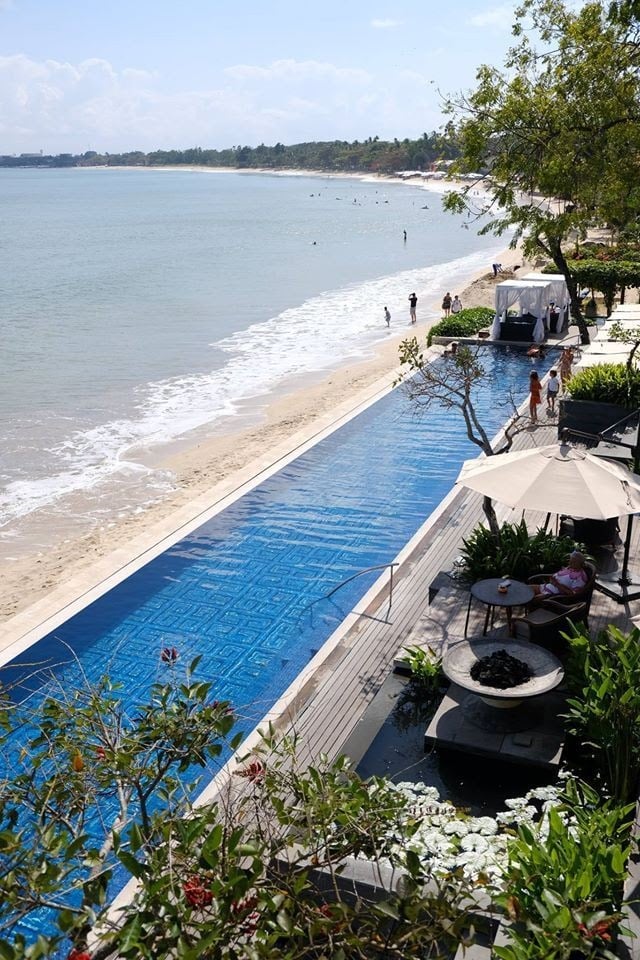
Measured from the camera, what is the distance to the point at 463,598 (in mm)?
9555

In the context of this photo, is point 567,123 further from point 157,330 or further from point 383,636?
point 157,330

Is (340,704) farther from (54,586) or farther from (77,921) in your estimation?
(54,586)

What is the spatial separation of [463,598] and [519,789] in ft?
10.4

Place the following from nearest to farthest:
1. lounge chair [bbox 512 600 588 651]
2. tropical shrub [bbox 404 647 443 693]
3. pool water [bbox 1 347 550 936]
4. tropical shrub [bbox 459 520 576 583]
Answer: lounge chair [bbox 512 600 588 651], tropical shrub [bbox 404 647 443 693], tropical shrub [bbox 459 520 576 583], pool water [bbox 1 347 550 936]

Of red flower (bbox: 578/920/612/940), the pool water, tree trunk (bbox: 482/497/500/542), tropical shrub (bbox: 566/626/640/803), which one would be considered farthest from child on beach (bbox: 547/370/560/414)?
red flower (bbox: 578/920/612/940)

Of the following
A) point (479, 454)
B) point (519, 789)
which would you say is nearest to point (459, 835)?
point (519, 789)

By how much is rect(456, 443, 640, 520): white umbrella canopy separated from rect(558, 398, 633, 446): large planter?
6.83m

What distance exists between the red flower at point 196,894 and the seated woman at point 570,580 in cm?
607

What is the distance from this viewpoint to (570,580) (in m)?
8.29

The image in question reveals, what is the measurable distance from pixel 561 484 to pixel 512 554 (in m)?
1.72

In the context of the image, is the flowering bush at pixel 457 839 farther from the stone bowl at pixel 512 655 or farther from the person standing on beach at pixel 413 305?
the person standing on beach at pixel 413 305

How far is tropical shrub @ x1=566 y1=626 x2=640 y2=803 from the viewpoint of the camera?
5.95 m

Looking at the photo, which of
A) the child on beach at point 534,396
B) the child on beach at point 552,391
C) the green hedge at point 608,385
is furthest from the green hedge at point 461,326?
the green hedge at point 608,385

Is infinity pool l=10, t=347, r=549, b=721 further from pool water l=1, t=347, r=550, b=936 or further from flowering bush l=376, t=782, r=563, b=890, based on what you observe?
flowering bush l=376, t=782, r=563, b=890
